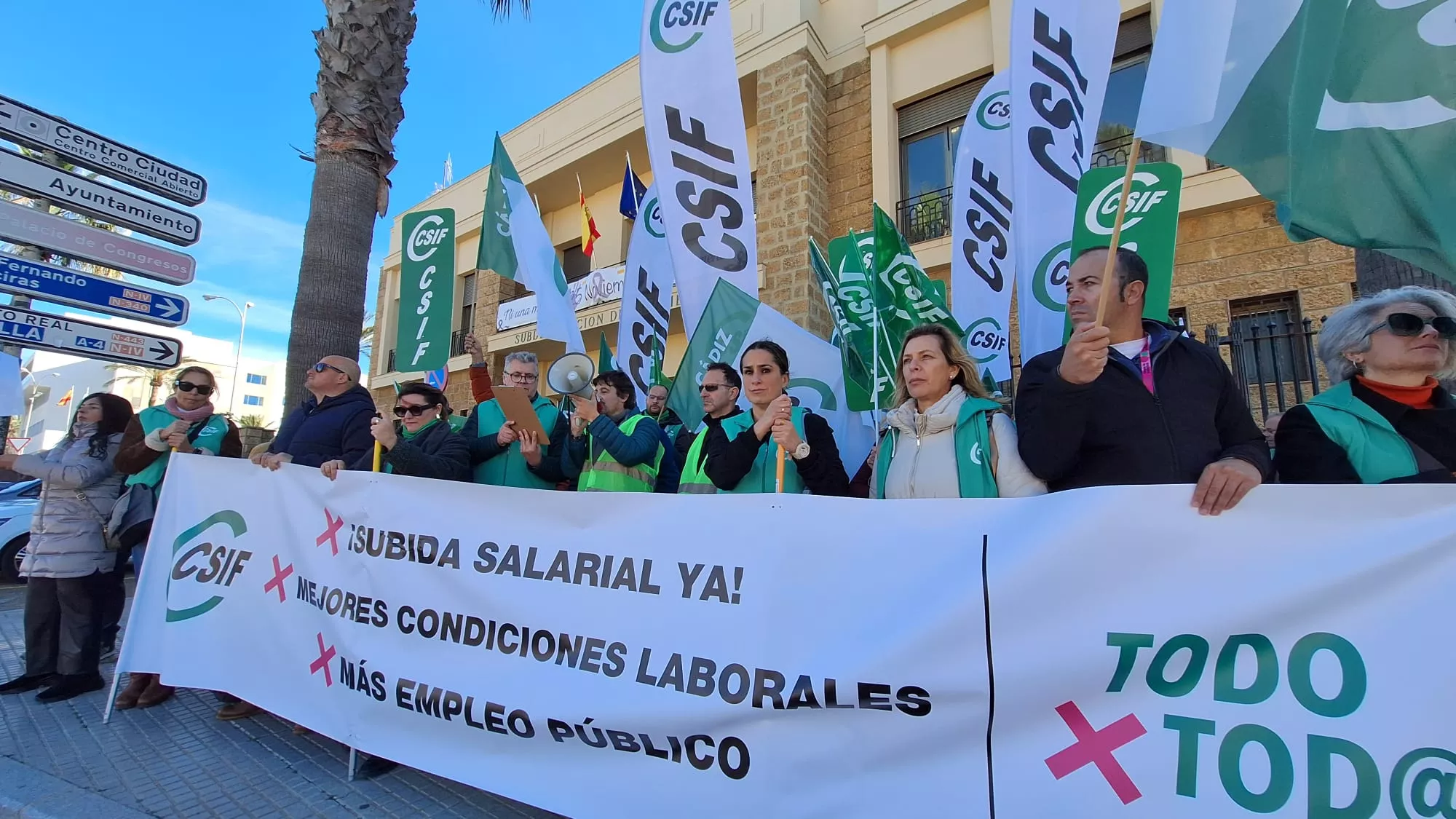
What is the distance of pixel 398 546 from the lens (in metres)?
2.75

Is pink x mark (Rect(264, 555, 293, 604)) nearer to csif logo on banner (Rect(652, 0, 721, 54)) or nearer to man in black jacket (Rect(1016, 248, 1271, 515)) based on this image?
man in black jacket (Rect(1016, 248, 1271, 515))

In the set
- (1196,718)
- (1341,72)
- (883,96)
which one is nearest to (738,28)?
(883,96)

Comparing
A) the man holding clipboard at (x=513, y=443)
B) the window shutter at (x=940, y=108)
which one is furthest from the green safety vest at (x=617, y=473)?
the window shutter at (x=940, y=108)

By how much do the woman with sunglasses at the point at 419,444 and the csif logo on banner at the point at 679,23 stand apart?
2.49 meters

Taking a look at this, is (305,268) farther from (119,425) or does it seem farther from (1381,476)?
(1381,476)

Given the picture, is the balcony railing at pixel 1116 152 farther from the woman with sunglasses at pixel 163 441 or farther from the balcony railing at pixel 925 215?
the woman with sunglasses at pixel 163 441

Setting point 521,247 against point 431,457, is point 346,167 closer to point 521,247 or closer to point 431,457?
point 521,247

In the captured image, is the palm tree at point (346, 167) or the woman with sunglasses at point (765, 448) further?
the palm tree at point (346, 167)

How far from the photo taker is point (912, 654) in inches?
71.9

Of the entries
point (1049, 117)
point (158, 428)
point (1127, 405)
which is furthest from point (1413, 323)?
point (158, 428)

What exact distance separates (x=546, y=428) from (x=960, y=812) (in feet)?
9.05

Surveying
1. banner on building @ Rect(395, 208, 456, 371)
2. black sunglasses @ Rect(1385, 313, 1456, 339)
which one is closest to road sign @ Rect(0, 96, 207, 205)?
banner on building @ Rect(395, 208, 456, 371)

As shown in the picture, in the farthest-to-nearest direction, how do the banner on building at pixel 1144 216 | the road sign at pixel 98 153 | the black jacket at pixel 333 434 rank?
the road sign at pixel 98 153
the banner on building at pixel 1144 216
the black jacket at pixel 333 434

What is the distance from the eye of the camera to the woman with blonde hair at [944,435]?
7.50 ft
